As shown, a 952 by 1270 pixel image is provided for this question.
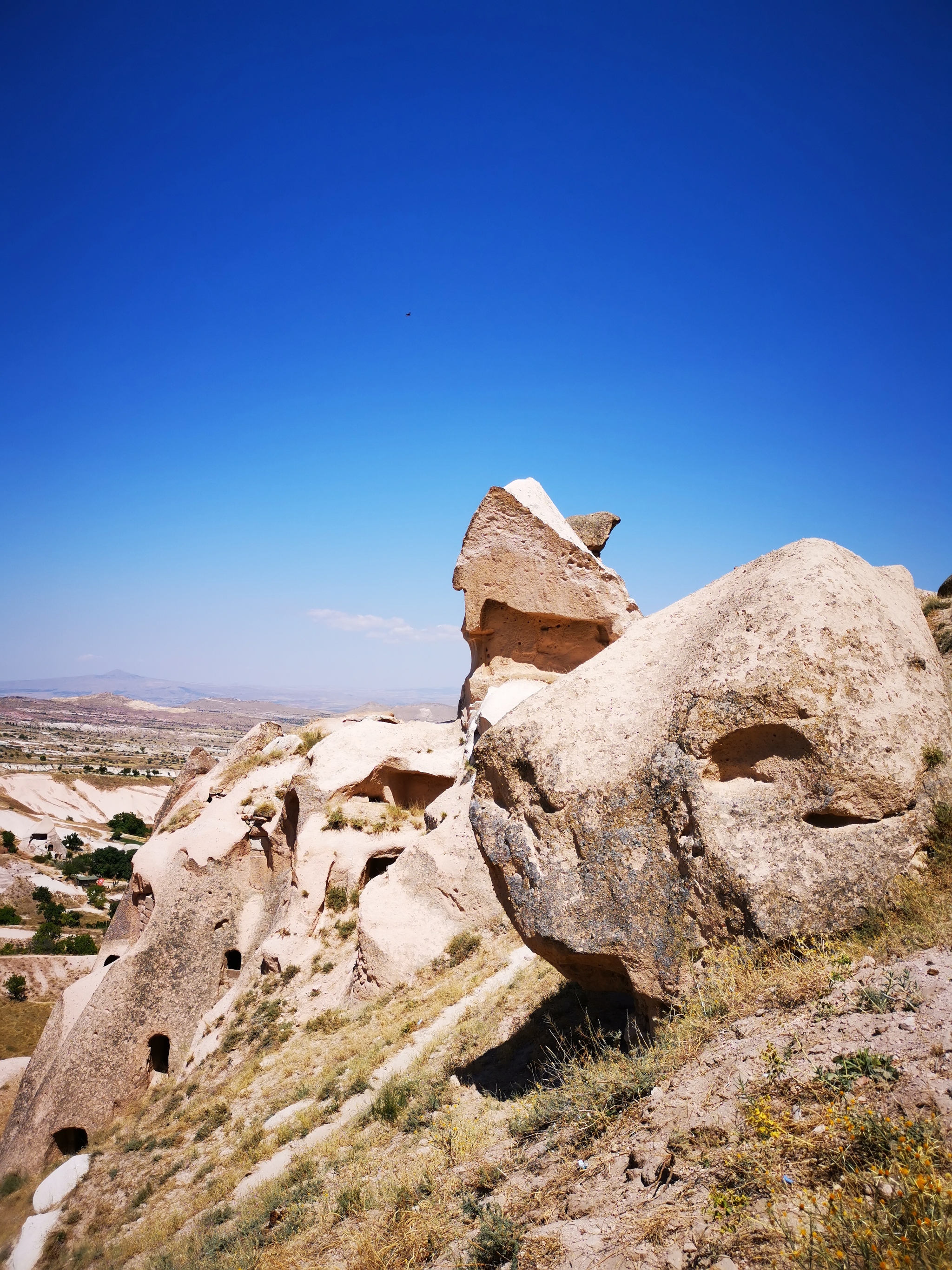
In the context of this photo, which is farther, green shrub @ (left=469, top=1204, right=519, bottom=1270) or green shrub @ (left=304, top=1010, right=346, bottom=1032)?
green shrub @ (left=304, top=1010, right=346, bottom=1032)

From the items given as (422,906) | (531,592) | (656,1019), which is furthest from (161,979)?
(656,1019)

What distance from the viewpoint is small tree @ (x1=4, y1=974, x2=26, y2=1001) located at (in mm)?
27234

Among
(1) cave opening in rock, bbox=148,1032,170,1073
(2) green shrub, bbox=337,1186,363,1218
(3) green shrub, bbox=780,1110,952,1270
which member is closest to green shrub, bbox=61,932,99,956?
(1) cave opening in rock, bbox=148,1032,170,1073

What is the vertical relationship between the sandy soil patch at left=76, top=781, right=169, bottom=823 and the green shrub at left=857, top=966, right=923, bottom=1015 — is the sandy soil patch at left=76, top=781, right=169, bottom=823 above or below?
below

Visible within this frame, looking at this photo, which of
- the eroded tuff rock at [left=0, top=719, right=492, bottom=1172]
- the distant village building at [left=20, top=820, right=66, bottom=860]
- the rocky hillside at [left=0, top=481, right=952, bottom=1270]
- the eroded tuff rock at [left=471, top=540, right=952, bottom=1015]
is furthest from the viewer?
the distant village building at [left=20, top=820, right=66, bottom=860]

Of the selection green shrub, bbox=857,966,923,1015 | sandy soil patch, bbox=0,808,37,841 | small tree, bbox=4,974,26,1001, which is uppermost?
green shrub, bbox=857,966,923,1015

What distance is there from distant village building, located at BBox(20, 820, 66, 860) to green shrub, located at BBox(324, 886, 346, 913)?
179 feet

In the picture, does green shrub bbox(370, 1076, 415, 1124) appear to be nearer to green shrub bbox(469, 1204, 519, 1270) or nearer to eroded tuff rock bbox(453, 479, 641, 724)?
green shrub bbox(469, 1204, 519, 1270)

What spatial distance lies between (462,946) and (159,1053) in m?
7.60

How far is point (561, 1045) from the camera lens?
17.6 ft

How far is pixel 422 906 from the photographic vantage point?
36.3ft

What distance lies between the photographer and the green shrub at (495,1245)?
3492mm

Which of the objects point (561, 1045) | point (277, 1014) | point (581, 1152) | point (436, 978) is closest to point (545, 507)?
point (436, 978)

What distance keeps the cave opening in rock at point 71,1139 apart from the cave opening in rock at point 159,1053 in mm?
1408
